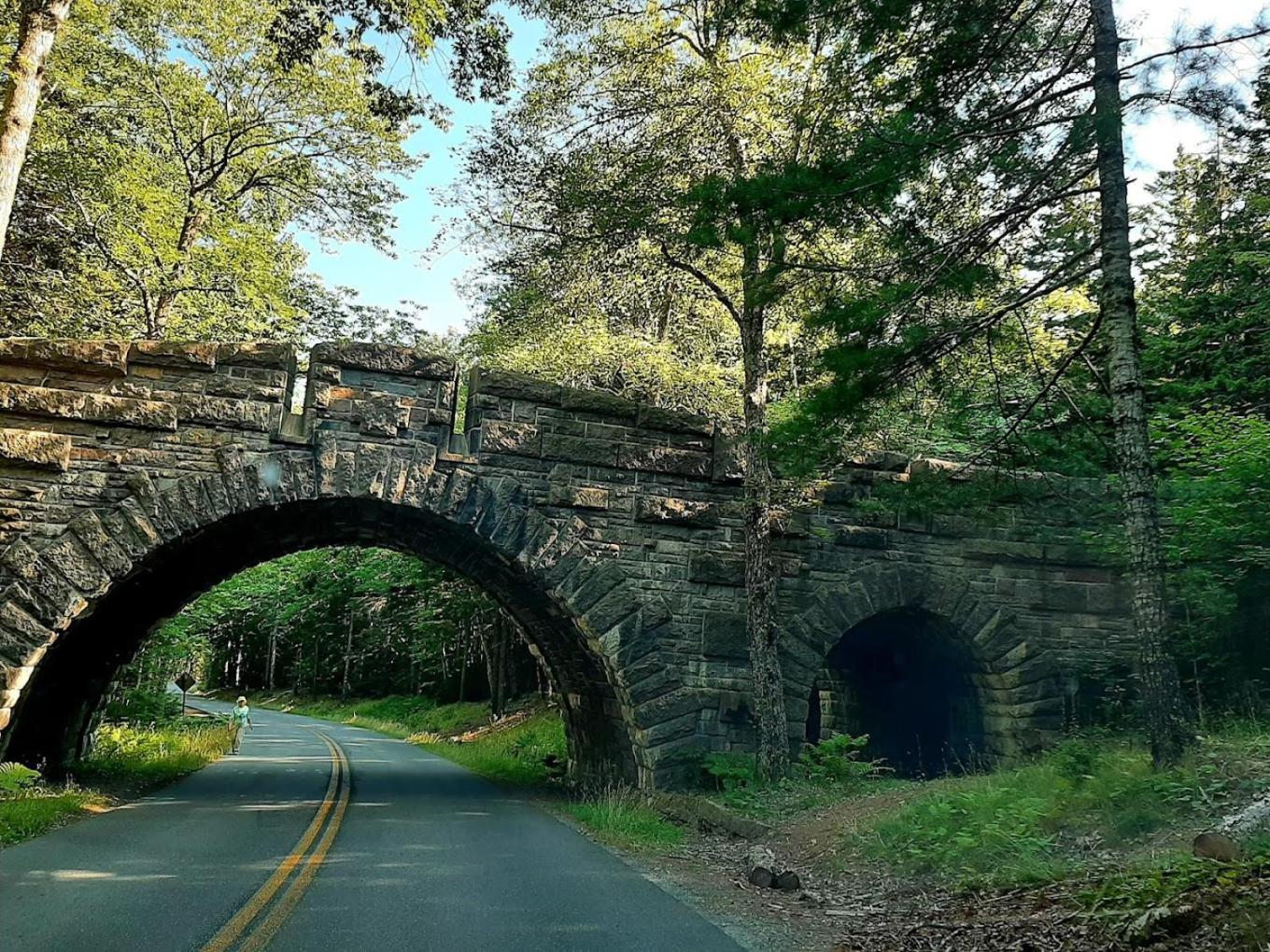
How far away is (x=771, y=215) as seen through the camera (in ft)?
26.0

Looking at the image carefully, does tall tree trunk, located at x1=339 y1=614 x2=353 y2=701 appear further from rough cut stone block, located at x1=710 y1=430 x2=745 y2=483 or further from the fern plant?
the fern plant

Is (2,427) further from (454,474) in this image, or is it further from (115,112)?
(115,112)

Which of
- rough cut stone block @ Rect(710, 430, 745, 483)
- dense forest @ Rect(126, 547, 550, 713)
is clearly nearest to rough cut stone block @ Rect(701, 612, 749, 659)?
rough cut stone block @ Rect(710, 430, 745, 483)

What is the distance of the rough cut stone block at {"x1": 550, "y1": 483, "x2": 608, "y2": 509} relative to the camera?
11.1 meters

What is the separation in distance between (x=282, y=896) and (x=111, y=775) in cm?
Result: 918

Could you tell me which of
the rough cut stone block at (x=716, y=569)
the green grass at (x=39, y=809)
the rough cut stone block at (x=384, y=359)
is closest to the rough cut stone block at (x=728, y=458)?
the rough cut stone block at (x=716, y=569)

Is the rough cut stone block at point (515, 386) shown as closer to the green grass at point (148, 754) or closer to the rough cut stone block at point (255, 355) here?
the rough cut stone block at point (255, 355)

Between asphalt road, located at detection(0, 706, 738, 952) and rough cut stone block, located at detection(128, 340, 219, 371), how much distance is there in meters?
4.85

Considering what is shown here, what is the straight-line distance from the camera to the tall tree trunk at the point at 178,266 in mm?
16500

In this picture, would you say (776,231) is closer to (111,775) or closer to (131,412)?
(131,412)

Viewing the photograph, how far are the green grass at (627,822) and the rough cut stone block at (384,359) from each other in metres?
5.42

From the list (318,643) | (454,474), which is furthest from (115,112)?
(318,643)

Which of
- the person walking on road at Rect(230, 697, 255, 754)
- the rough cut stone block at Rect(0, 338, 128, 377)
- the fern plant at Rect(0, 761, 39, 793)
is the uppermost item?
the rough cut stone block at Rect(0, 338, 128, 377)

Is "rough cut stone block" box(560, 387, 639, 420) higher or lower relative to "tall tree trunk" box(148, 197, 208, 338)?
lower
